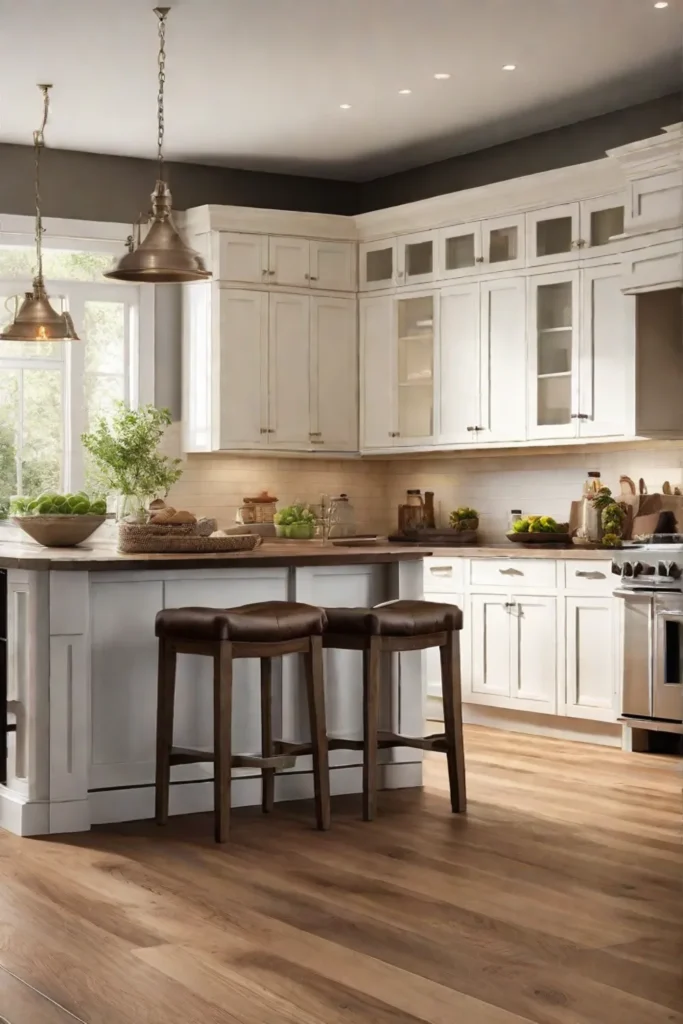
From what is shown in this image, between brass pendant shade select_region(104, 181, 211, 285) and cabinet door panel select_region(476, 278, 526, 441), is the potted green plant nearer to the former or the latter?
cabinet door panel select_region(476, 278, 526, 441)

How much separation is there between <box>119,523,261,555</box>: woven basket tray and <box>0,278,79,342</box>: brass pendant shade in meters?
1.48

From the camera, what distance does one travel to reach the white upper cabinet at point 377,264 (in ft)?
26.5

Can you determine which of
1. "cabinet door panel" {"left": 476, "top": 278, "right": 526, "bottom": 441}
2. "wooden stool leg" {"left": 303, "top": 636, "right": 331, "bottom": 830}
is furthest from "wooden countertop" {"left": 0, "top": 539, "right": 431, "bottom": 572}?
"cabinet door panel" {"left": 476, "top": 278, "right": 526, "bottom": 441}

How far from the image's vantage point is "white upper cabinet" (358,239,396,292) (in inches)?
318

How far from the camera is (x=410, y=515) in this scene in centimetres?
829

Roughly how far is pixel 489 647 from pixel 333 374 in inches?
80.4

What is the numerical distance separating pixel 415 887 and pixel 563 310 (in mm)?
3815

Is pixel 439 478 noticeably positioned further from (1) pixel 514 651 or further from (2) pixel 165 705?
(2) pixel 165 705

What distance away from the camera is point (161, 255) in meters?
5.06

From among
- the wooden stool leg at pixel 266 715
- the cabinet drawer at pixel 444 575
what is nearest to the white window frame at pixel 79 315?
the cabinet drawer at pixel 444 575

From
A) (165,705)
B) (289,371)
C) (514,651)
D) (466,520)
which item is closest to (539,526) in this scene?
(514,651)

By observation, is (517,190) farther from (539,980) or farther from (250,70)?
(539,980)


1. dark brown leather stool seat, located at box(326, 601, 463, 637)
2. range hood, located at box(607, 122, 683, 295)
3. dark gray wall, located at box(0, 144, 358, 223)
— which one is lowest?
dark brown leather stool seat, located at box(326, 601, 463, 637)

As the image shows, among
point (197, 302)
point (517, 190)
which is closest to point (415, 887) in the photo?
point (517, 190)
